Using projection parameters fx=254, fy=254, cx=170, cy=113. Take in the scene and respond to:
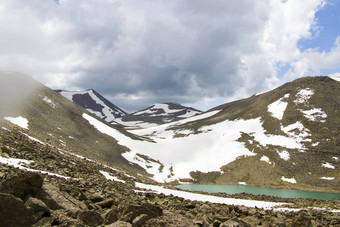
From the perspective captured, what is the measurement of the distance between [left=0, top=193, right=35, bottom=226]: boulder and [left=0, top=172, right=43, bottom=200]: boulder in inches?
72.9

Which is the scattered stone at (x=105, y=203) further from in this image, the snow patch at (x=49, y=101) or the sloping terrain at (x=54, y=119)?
the snow patch at (x=49, y=101)

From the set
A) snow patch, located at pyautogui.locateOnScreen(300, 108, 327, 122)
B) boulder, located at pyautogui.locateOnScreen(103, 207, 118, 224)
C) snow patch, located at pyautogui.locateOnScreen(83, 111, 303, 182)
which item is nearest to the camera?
boulder, located at pyautogui.locateOnScreen(103, 207, 118, 224)

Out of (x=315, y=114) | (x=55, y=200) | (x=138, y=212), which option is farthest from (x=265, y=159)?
(x=55, y=200)

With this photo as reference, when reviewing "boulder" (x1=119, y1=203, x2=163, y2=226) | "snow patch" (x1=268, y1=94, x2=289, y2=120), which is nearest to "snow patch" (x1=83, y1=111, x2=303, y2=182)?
"snow patch" (x1=268, y1=94, x2=289, y2=120)

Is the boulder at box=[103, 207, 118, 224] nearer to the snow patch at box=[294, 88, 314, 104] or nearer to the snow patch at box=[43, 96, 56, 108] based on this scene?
the snow patch at box=[43, 96, 56, 108]

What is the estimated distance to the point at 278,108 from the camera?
380ft

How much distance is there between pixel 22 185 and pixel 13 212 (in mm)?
2023

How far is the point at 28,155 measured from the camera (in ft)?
80.9

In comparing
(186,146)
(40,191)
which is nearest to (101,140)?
(186,146)

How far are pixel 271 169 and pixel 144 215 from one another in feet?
275

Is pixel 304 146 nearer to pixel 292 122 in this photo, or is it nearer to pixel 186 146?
pixel 292 122

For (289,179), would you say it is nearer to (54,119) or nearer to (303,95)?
(303,95)

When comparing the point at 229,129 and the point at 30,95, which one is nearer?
the point at 30,95

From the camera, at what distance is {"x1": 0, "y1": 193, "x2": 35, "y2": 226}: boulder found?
268 inches
